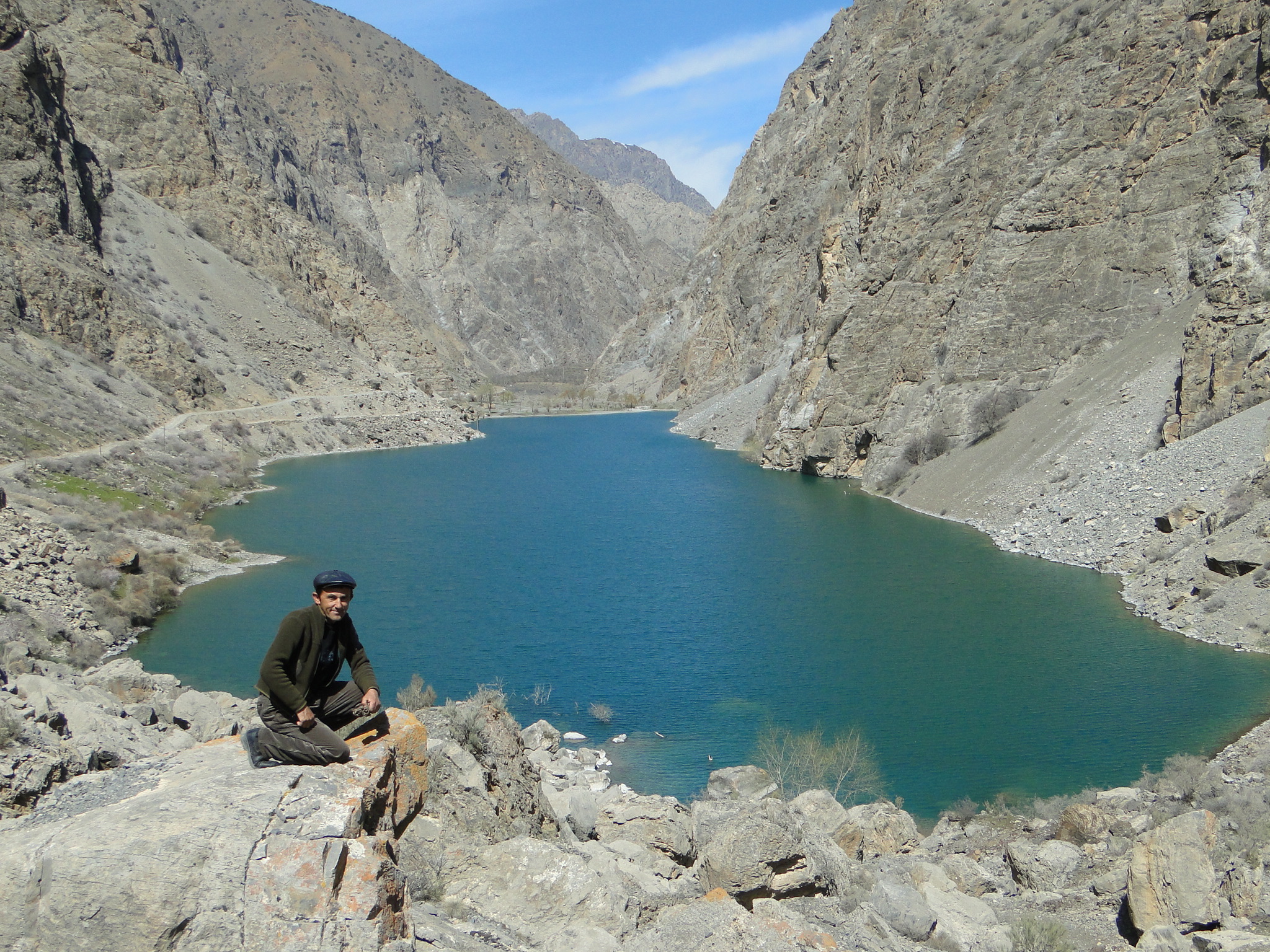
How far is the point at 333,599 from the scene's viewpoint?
5.98 m

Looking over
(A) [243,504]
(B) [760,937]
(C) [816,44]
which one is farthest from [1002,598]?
(C) [816,44]

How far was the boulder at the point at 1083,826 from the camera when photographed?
11.9 meters

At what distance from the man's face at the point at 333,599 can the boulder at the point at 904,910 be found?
206 inches

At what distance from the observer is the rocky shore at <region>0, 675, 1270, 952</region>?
4.51 metres

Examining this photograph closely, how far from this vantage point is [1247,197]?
32.4m

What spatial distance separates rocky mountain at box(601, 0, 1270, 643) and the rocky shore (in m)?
13.1

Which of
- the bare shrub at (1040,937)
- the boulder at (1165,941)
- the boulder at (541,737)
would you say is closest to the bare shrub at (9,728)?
the bare shrub at (1040,937)

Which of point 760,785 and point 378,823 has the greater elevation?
point 378,823

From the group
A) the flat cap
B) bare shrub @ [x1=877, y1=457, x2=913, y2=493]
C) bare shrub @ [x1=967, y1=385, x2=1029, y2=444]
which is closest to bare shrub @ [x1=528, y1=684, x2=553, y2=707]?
the flat cap

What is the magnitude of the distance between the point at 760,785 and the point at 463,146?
20353 centimetres

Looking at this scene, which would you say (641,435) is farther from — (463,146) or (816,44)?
(463,146)

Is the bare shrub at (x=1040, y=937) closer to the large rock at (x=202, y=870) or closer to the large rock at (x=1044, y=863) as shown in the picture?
the large rock at (x=1044, y=863)

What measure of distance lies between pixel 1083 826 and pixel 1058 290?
110 ft

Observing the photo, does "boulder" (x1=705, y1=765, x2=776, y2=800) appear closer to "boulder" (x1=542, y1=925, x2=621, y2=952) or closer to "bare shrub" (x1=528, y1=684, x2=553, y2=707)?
"bare shrub" (x1=528, y1=684, x2=553, y2=707)
